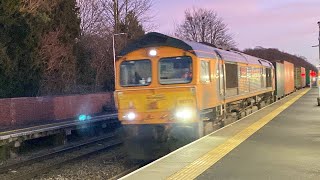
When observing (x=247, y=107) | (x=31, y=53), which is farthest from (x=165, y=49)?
(x=31, y=53)

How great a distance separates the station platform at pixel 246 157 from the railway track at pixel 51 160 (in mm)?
4323

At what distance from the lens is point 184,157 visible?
9.98m

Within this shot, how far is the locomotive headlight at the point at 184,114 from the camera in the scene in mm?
12312

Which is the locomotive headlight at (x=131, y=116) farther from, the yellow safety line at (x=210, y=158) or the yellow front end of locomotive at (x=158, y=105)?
the yellow safety line at (x=210, y=158)

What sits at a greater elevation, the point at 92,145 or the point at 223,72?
the point at 223,72

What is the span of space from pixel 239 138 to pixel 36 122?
13245mm

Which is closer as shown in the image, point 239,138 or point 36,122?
point 239,138

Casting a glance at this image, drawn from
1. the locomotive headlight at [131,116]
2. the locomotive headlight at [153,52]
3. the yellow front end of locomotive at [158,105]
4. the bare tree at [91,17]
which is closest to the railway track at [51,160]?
the locomotive headlight at [131,116]

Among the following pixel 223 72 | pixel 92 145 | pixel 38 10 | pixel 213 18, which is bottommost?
pixel 92 145

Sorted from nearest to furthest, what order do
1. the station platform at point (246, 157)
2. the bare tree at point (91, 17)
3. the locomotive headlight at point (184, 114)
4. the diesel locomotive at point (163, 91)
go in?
the station platform at point (246, 157), the locomotive headlight at point (184, 114), the diesel locomotive at point (163, 91), the bare tree at point (91, 17)

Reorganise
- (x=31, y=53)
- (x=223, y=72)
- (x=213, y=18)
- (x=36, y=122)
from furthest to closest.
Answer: (x=213, y=18) < (x=31, y=53) < (x=36, y=122) < (x=223, y=72)

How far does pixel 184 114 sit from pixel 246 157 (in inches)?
119

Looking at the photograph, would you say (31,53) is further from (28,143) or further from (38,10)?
(28,143)

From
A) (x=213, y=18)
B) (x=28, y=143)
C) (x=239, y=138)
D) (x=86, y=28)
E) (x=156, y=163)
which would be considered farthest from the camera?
(x=213, y=18)
